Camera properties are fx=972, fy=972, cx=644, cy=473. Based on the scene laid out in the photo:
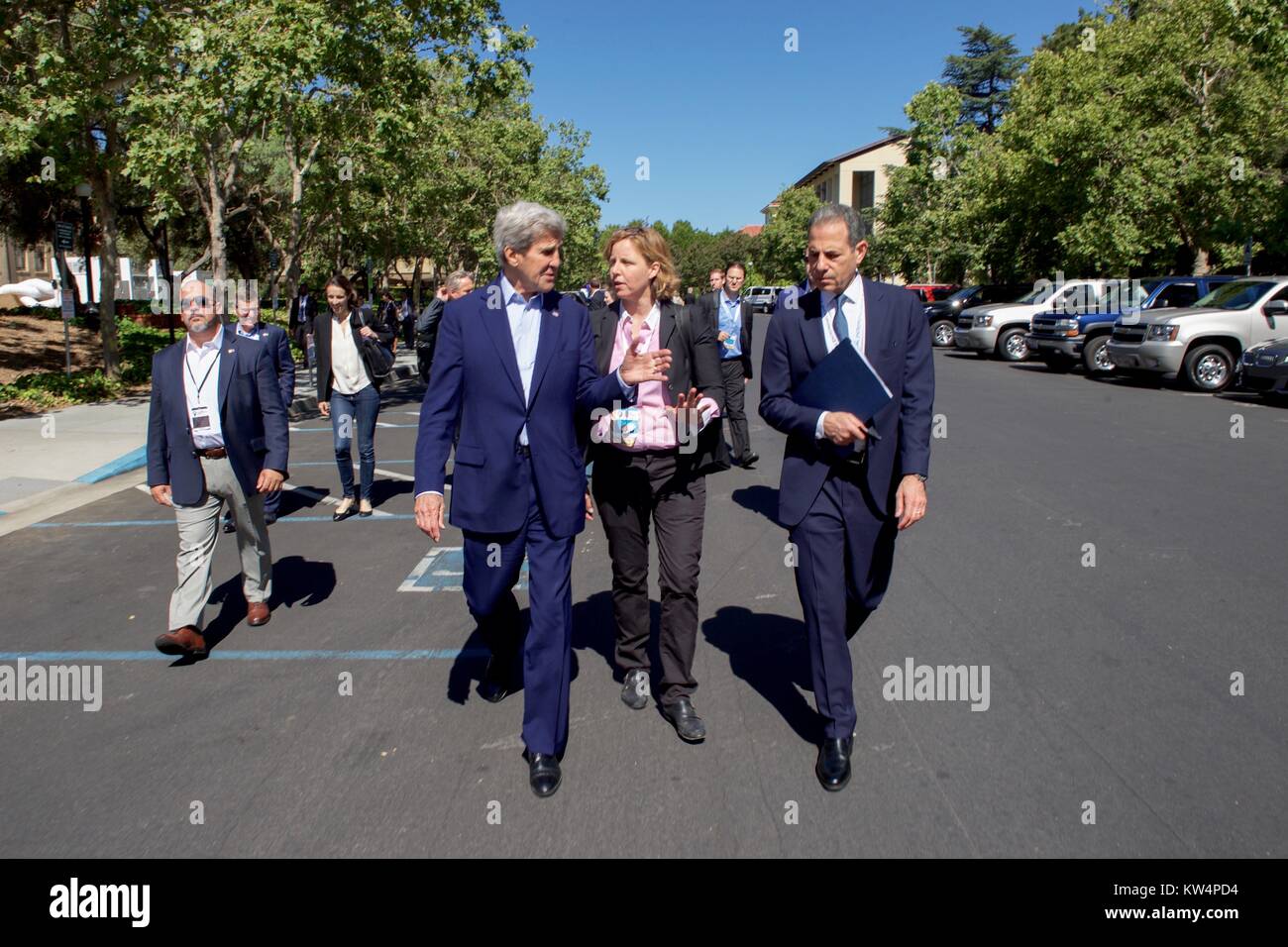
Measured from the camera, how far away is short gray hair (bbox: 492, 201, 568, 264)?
3.46 metres

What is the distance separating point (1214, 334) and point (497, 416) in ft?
54.5

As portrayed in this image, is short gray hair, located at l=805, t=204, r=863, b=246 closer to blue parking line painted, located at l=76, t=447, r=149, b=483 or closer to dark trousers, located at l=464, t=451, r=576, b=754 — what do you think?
dark trousers, located at l=464, t=451, r=576, b=754

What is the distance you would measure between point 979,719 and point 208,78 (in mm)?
13877

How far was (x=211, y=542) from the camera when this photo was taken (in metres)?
4.98

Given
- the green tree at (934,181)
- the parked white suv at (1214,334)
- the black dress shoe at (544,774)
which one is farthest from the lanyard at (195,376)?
the green tree at (934,181)

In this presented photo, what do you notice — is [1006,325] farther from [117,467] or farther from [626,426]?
[626,426]

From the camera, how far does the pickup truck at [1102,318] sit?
1977 cm

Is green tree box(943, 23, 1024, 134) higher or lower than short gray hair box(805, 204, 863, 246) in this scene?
higher

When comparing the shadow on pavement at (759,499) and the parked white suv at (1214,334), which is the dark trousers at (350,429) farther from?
the parked white suv at (1214,334)

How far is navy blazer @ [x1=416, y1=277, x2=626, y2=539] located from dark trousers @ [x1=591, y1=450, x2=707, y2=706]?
1.43ft

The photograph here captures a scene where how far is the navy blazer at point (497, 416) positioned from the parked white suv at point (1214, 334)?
16.1 metres

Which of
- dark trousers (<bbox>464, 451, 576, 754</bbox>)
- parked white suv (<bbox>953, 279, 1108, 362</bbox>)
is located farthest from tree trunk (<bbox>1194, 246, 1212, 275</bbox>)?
dark trousers (<bbox>464, 451, 576, 754</bbox>)

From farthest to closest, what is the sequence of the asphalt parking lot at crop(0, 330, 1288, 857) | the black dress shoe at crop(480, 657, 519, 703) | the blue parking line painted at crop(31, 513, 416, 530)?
the blue parking line painted at crop(31, 513, 416, 530) < the black dress shoe at crop(480, 657, 519, 703) < the asphalt parking lot at crop(0, 330, 1288, 857)
